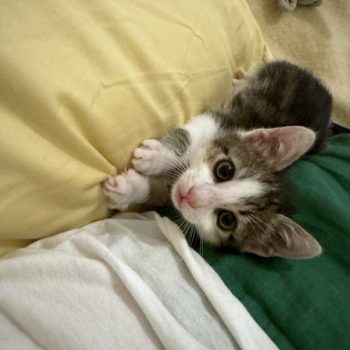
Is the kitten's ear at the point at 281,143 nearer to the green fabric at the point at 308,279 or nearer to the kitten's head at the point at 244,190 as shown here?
the kitten's head at the point at 244,190

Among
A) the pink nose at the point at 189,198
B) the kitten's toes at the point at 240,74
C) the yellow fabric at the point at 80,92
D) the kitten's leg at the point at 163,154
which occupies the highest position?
the yellow fabric at the point at 80,92

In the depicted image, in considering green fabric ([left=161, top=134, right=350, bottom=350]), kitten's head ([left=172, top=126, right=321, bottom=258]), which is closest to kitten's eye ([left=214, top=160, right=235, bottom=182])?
kitten's head ([left=172, top=126, right=321, bottom=258])

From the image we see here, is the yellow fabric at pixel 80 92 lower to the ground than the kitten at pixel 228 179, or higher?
higher

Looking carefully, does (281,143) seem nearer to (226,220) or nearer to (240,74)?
(226,220)

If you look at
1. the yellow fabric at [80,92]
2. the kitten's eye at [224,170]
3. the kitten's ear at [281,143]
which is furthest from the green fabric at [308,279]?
the yellow fabric at [80,92]

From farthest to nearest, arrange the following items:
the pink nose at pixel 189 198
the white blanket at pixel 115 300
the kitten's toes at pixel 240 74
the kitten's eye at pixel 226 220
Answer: the kitten's toes at pixel 240 74 < the kitten's eye at pixel 226 220 < the pink nose at pixel 189 198 < the white blanket at pixel 115 300

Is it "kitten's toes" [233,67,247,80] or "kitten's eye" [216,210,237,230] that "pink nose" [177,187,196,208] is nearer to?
"kitten's eye" [216,210,237,230]

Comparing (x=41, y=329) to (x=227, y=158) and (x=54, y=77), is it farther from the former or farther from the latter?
(x=227, y=158)

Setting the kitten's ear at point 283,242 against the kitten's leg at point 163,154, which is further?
the kitten's leg at point 163,154
